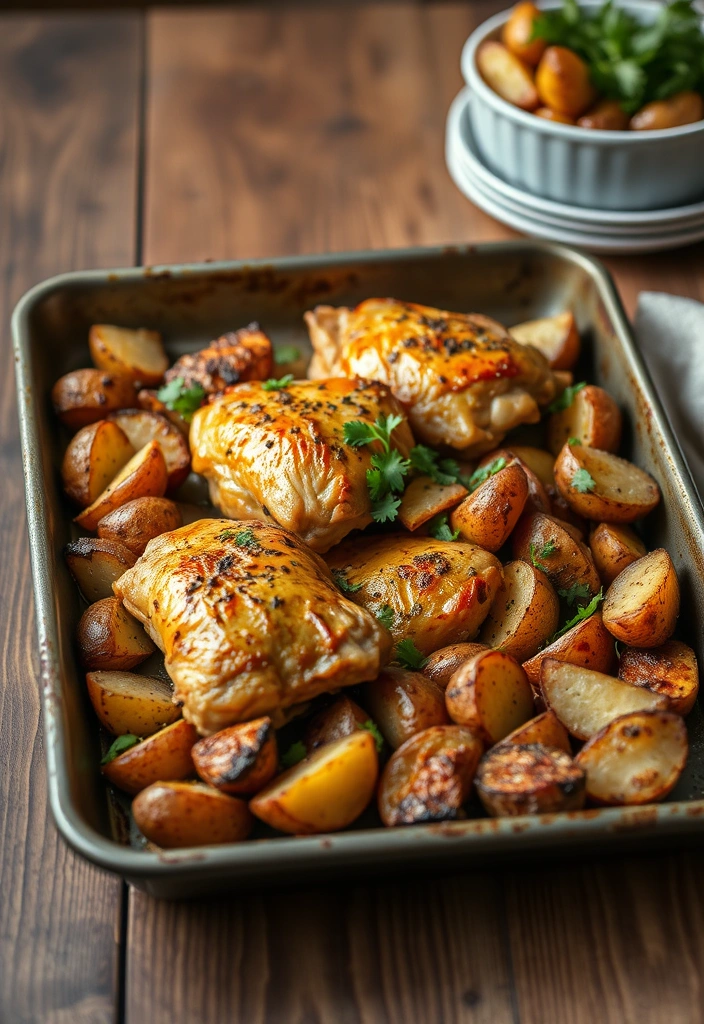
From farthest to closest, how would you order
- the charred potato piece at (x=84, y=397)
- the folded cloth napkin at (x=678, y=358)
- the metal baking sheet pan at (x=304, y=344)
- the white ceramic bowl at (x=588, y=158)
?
1. the white ceramic bowl at (x=588, y=158)
2. the folded cloth napkin at (x=678, y=358)
3. the charred potato piece at (x=84, y=397)
4. the metal baking sheet pan at (x=304, y=344)

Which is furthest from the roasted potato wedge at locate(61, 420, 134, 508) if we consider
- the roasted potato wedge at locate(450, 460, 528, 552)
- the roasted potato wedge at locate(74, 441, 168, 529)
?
the roasted potato wedge at locate(450, 460, 528, 552)

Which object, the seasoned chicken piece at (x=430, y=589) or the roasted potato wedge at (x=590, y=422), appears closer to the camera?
the seasoned chicken piece at (x=430, y=589)

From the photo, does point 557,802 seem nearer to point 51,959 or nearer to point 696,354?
point 51,959

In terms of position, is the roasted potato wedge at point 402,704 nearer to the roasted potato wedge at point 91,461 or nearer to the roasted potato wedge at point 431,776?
the roasted potato wedge at point 431,776

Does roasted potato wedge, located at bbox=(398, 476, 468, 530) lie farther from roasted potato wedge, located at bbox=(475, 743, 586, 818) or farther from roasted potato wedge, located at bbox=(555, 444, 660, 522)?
roasted potato wedge, located at bbox=(475, 743, 586, 818)

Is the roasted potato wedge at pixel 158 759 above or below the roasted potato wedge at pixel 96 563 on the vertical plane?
below

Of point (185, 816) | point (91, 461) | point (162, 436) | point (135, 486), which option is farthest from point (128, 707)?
point (162, 436)

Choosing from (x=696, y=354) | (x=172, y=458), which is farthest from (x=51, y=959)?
(x=696, y=354)

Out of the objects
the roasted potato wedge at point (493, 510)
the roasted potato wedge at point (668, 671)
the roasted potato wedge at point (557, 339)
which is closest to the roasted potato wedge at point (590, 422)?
the roasted potato wedge at point (557, 339)
